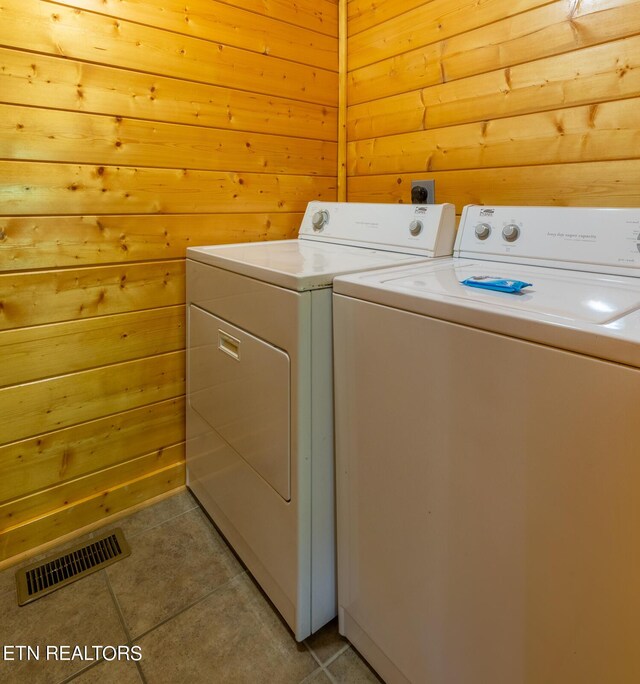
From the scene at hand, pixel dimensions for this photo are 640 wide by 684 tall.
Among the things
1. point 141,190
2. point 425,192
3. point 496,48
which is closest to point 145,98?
point 141,190

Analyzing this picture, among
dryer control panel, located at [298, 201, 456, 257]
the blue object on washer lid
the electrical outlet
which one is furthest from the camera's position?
the electrical outlet

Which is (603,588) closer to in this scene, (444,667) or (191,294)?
(444,667)

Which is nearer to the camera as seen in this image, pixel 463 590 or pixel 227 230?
pixel 463 590

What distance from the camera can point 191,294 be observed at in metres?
1.56

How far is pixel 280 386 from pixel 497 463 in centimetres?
53

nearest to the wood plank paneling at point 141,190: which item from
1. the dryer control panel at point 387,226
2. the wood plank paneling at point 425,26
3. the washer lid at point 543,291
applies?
the dryer control panel at point 387,226

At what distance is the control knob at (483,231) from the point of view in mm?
1275

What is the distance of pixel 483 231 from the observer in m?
1.28

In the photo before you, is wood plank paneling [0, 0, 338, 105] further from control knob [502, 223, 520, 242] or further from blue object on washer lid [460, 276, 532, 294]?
blue object on washer lid [460, 276, 532, 294]

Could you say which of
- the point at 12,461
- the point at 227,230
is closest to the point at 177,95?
the point at 227,230

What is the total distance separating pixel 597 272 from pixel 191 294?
119cm

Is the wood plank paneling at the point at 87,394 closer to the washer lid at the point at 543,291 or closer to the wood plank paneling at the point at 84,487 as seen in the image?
the wood plank paneling at the point at 84,487

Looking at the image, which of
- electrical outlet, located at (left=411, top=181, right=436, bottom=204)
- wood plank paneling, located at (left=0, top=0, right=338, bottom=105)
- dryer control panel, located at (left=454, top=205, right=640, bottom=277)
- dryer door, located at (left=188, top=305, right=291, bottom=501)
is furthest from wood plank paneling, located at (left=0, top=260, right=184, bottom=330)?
dryer control panel, located at (left=454, top=205, right=640, bottom=277)

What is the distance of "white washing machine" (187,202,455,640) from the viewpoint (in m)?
1.06
